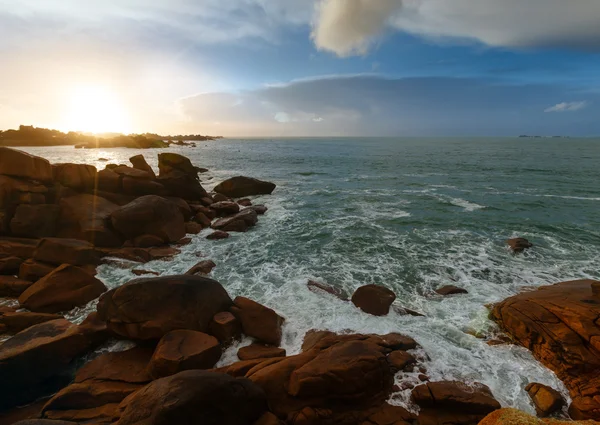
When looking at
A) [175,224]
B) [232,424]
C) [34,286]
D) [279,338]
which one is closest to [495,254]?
[279,338]

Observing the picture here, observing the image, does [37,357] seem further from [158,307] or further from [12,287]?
[12,287]

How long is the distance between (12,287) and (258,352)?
1231 cm

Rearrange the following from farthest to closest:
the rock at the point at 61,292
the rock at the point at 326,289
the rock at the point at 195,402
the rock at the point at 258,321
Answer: the rock at the point at 326,289 → the rock at the point at 61,292 → the rock at the point at 258,321 → the rock at the point at 195,402

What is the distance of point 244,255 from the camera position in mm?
19047

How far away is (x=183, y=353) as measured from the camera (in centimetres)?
918

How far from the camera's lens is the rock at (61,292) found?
1246 cm

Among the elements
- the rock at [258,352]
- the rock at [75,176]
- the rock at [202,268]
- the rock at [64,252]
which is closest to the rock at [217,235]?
the rock at [202,268]

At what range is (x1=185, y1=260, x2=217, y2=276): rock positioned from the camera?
53.3 feet

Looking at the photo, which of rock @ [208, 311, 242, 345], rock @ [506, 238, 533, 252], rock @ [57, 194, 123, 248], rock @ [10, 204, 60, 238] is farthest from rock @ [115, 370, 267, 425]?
rock @ [506, 238, 533, 252]

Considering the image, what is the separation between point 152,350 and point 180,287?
7.26 ft

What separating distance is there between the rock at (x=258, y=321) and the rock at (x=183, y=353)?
1.47 m

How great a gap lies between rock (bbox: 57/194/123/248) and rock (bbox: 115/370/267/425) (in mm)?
13673

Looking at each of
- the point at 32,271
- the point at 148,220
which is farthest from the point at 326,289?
the point at 32,271

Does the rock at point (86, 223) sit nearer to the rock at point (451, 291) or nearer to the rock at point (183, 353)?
the rock at point (183, 353)
